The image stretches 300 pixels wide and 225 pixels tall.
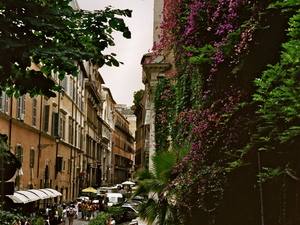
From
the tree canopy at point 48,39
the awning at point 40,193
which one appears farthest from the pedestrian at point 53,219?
the tree canopy at point 48,39

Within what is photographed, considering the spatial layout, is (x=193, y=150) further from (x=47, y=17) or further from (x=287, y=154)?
(x=47, y=17)

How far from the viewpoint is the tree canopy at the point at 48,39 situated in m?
7.96

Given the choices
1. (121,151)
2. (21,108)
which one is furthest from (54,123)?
(121,151)

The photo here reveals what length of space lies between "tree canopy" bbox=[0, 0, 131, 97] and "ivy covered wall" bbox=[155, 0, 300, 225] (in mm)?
1397

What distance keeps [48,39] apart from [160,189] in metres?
7.91


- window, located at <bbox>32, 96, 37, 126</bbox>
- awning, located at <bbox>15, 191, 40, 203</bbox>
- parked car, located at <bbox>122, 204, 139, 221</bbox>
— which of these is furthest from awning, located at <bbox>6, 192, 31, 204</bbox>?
parked car, located at <bbox>122, 204, 139, 221</bbox>

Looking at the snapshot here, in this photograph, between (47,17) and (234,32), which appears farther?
(234,32)

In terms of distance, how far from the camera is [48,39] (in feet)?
27.5

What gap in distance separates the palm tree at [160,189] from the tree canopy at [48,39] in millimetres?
5856

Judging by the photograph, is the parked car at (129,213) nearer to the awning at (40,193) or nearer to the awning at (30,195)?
the awning at (40,193)

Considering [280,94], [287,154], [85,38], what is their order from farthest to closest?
1. [85,38]
2. [287,154]
3. [280,94]

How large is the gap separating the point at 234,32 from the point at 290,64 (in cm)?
336

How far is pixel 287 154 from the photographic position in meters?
8.02

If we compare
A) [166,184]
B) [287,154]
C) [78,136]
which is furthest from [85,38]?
[78,136]
